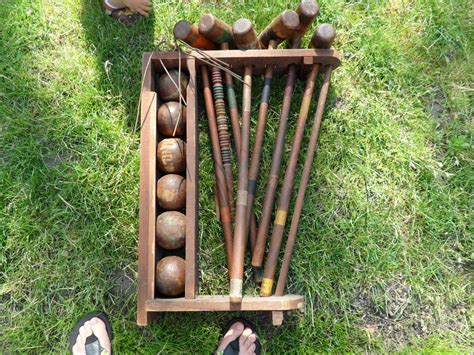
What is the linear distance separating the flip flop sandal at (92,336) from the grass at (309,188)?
0.05 m

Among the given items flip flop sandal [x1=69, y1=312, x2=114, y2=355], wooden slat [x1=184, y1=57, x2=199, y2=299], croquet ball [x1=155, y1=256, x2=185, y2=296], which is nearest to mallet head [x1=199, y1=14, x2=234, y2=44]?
wooden slat [x1=184, y1=57, x2=199, y2=299]

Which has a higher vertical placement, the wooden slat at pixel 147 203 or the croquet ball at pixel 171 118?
the croquet ball at pixel 171 118

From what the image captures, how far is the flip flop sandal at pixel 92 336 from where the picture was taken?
8.86ft

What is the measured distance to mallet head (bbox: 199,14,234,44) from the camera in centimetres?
246

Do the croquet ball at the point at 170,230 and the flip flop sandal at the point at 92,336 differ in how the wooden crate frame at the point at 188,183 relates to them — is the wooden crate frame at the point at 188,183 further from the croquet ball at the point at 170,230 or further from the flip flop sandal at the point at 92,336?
the flip flop sandal at the point at 92,336

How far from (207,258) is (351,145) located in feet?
3.91

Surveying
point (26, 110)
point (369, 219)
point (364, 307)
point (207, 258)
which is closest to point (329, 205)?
point (369, 219)

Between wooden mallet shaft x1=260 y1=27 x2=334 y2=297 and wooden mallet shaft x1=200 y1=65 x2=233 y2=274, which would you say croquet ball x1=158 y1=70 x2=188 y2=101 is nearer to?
wooden mallet shaft x1=200 y1=65 x2=233 y2=274

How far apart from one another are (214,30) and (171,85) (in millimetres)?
407

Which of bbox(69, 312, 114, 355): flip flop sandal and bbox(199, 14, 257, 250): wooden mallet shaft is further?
bbox(69, 312, 114, 355): flip flop sandal

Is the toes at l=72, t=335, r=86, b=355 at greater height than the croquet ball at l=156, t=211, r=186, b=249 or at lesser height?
lesser

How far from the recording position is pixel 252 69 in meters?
2.69

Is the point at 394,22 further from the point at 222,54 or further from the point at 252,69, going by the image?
the point at 222,54

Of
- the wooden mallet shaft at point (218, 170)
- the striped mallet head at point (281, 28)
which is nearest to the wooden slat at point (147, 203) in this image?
the wooden mallet shaft at point (218, 170)
